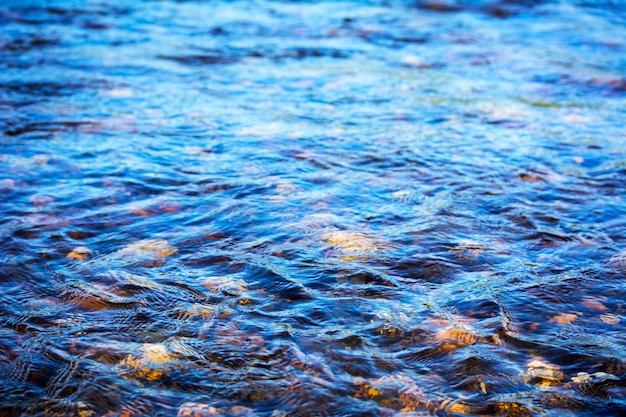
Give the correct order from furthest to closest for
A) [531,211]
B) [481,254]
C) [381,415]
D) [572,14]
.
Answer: [572,14] → [531,211] → [481,254] → [381,415]

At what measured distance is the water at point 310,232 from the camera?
248 centimetres

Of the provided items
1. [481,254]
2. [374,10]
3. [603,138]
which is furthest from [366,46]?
[481,254]

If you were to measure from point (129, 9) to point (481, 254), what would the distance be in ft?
25.5

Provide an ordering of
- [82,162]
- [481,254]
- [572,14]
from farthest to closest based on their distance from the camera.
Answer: [572,14]
[82,162]
[481,254]

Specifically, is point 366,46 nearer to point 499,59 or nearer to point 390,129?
point 499,59

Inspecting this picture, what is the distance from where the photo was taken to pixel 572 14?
9469 mm

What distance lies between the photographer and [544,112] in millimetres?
5684

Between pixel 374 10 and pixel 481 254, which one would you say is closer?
pixel 481 254

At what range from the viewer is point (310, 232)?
3.66 m

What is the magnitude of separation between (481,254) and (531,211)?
69cm

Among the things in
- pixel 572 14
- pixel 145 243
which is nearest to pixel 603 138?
pixel 145 243

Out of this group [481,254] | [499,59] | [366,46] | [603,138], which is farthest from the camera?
[366,46]

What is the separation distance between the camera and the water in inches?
97.8

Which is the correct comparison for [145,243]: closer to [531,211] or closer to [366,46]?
[531,211]
